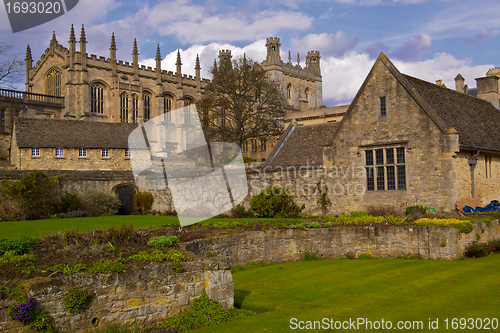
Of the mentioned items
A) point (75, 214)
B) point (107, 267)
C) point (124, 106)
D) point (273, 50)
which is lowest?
point (75, 214)

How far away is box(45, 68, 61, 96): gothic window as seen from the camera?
2653 inches

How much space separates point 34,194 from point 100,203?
426 centimetres

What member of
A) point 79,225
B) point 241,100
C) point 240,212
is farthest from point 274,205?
point 241,100

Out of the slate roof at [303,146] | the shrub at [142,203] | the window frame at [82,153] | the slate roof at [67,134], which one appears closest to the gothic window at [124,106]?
the slate roof at [67,134]

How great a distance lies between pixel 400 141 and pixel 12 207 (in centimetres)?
2102

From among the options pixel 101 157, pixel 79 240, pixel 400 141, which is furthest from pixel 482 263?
pixel 101 157

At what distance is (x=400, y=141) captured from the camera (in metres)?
20.0

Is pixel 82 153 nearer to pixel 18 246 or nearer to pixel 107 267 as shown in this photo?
pixel 18 246

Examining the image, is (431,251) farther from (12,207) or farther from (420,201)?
(12,207)

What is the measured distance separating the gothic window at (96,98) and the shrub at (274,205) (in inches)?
2021

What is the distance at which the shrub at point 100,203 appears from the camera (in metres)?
27.5

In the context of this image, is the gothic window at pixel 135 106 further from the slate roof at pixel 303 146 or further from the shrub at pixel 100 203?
the slate roof at pixel 303 146

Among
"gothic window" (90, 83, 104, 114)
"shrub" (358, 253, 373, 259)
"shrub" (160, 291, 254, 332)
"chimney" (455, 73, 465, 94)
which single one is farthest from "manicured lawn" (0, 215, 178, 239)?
"gothic window" (90, 83, 104, 114)

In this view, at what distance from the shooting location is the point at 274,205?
23.4 metres
